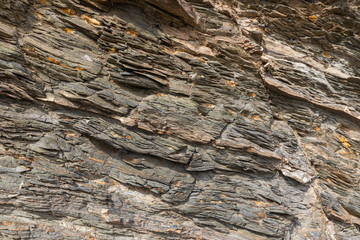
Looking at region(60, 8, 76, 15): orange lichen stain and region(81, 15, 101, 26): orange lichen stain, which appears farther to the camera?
region(81, 15, 101, 26): orange lichen stain

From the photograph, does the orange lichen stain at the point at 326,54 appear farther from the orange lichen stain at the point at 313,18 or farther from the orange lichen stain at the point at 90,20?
the orange lichen stain at the point at 90,20

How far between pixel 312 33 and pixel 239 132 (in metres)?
6.63

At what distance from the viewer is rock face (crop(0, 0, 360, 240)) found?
7980 millimetres

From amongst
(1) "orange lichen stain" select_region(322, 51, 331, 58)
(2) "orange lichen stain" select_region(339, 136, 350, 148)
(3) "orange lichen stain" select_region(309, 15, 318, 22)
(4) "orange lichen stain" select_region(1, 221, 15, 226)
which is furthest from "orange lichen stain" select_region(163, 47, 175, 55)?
(2) "orange lichen stain" select_region(339, 136, 350, 148)

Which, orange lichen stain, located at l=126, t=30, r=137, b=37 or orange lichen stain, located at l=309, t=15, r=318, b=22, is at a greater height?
orange lichen stain, located at l=309, t=15, r=318, b=22

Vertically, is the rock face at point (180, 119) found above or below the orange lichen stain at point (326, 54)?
below

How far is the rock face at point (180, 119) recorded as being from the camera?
26.2 feet

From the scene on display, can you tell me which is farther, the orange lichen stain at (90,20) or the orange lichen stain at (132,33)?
the orange lichen stain at (132,33)

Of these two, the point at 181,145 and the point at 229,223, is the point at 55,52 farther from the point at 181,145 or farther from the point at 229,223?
the point at 229,223

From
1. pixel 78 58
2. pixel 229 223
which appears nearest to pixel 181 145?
pixel 229 223

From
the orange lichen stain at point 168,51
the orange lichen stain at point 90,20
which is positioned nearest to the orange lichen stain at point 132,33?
the orange lichen stain at point 90,20

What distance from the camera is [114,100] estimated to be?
8633 millimetres

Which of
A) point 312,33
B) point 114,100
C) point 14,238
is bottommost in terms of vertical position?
point 14,238

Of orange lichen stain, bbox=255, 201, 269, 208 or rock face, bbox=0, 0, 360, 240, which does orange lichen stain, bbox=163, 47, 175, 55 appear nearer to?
rock face, bbox=0, 0, 360, 240
